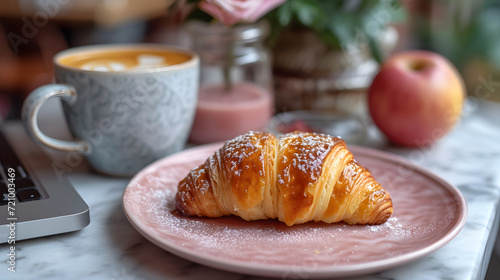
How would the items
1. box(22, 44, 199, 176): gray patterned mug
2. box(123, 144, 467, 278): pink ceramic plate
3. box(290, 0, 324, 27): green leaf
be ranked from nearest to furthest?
1. box(123, 144, 467, 278): pink ceramic plate
2. box(22, 44, 199, 176): gray patterned mug
3. box(290, 0, 324, 27): green leaf

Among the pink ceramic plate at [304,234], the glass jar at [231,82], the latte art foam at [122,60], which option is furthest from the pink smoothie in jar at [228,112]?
the pink ceramic plate at [304,234]

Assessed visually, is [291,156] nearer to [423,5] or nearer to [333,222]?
[333,222]

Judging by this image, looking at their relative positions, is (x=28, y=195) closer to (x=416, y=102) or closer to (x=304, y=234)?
(x=304, y=234)

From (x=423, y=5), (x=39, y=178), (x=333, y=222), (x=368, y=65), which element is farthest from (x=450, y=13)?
(x=39, y=178)

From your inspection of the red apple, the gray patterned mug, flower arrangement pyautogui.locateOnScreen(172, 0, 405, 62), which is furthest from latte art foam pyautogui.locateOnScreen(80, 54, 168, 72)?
the red apple

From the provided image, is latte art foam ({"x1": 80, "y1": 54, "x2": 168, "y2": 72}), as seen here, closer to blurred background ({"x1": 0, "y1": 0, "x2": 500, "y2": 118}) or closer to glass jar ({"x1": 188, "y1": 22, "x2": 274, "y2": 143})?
glass jar ({"x1": 188, "y1": 22, "x2": 274, "y2": 143})

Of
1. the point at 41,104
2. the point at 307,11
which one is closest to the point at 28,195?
the point at 41,104
